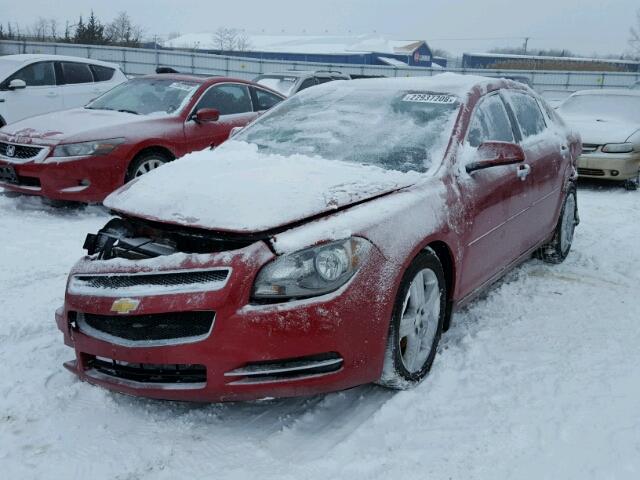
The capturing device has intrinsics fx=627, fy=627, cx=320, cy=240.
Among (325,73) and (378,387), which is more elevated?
(325,73)

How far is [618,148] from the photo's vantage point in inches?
348

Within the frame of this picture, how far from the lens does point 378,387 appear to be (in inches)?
122

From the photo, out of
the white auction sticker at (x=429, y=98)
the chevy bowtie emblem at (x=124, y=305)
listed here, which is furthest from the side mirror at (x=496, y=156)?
the chevy bowtie emblem at (x=124, y=305)

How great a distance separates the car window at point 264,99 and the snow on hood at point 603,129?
4.10 meters

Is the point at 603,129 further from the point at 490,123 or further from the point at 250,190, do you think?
the point at 250,190

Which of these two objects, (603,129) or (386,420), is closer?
(386,420)

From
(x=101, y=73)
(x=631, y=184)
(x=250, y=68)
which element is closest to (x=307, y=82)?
(x=101, y=73)

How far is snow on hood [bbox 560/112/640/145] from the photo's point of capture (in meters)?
8.93

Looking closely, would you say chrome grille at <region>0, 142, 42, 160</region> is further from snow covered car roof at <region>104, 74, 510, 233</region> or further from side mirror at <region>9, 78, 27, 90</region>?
side mirror at <region>9, 78, 27, 90</region>

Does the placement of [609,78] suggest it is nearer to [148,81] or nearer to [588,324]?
[148,81]

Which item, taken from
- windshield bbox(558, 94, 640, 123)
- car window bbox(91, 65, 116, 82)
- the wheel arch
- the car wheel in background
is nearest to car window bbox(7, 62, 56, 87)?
car window bbox(91, 65, 116, 82)

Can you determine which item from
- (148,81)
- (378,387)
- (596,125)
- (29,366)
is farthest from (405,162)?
(596,125)

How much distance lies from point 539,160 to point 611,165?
4.96 m

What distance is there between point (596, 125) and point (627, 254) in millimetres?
4388
